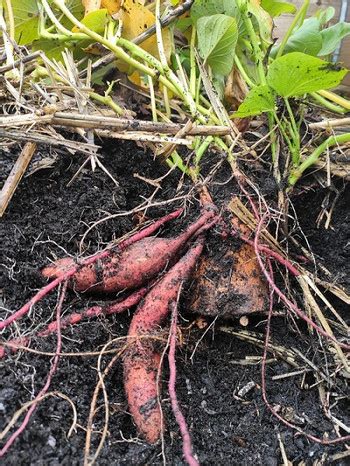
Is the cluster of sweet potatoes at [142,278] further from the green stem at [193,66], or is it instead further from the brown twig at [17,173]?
the green stem at [193,66]

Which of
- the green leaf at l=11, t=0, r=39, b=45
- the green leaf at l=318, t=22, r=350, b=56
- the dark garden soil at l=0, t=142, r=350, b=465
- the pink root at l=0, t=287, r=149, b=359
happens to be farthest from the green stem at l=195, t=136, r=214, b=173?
the green leaf at l=11, t=0, r=39, b=45

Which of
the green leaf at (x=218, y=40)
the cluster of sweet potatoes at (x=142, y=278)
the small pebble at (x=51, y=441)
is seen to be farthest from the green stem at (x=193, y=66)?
the small pebble at (x=51, y=441)

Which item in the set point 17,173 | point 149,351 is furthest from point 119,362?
point 17,173

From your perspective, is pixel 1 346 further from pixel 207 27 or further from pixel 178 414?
pixel 207 27

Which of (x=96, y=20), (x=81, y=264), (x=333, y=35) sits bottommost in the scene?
(x=81, y=264)

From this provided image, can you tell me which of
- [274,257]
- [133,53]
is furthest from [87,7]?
[274,257]

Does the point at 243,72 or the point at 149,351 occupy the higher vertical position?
the point at 243,72

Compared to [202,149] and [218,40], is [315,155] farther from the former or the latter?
[218,40]
